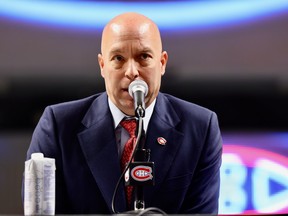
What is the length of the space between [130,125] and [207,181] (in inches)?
19.0

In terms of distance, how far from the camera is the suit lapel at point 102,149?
2.56 metres

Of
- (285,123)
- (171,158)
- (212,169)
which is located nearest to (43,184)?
(171,158)

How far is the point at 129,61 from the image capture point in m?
2.56

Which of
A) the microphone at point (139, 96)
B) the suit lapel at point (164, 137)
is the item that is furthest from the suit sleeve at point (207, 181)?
the microphone at point (139, 96)

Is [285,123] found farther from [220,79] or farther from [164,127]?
[164,127]

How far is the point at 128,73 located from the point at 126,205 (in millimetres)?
629

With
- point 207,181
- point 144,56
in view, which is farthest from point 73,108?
point 207,181

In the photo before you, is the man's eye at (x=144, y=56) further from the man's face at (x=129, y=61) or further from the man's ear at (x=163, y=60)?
the man's ear at (x=163, y=60)

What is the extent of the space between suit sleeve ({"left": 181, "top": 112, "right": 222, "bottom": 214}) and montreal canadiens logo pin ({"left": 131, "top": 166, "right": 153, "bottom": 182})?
76 centimetres

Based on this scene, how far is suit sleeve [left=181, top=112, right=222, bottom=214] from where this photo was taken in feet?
8.41

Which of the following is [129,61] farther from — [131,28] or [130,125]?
[130,125]

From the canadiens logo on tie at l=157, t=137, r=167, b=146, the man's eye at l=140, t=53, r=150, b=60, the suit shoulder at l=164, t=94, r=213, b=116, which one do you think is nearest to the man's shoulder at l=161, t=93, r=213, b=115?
the suit shoulder at l=164, t=94, r=213, b=116

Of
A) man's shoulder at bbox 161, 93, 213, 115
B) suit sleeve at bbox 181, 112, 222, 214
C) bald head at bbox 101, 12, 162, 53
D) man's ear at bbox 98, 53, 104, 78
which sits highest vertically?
bald head at bbox 101, 12, 162, 53

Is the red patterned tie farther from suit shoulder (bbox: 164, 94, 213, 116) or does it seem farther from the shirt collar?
suit shoulder (bbox: 164, 94, 213, 116)
